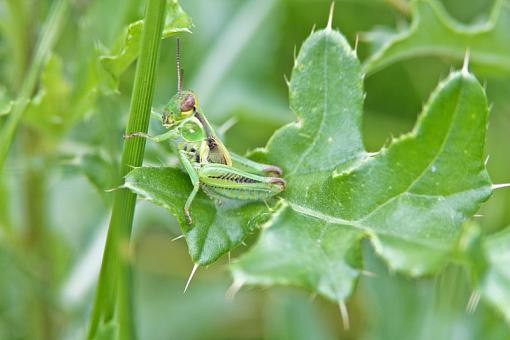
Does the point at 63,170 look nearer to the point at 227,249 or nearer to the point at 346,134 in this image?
the point at 227,249

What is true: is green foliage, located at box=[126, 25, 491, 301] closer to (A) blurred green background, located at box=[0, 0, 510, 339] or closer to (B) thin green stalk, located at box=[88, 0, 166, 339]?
(B) thin green stalk, located at box=[88, 0, 166, 339]

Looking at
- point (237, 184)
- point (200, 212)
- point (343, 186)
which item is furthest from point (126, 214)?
point (343, 186)

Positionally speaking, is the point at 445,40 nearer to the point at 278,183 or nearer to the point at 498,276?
the point at 278,183

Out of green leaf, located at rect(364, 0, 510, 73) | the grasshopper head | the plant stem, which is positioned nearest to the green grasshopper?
the grasshopper head

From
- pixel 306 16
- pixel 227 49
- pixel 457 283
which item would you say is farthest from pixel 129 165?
pixel 306 16

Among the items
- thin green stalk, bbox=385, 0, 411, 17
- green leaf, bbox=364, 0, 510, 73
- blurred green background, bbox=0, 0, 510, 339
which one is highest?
thin green stalk, bbox=385, 0, 411, 17

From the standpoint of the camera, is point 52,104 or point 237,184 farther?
point 52,104
